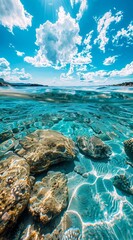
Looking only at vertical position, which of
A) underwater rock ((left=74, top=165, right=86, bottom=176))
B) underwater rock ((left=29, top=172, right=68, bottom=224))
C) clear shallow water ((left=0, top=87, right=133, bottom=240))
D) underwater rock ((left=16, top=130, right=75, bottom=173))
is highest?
underwater rock ((left=16, top=130, right=75, bottom=173))

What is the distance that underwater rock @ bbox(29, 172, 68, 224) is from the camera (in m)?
2.46

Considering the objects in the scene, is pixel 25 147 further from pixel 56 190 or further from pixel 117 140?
pixel 117 140

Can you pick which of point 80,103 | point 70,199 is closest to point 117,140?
point 70,199

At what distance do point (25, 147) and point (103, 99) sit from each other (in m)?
13.5

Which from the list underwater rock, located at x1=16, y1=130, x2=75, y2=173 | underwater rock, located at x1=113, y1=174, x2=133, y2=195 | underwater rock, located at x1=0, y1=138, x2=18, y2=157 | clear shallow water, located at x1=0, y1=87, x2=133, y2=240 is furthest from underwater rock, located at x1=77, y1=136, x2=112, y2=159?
underwater rock, located at x1=0, y1=138, x2=18, y2=157

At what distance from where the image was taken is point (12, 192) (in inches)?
94.7

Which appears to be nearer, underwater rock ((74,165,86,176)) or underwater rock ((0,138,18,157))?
underwater rock ((74,165,86,176))

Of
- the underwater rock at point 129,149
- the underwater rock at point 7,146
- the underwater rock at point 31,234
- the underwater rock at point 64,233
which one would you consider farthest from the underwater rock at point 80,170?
the underwater rock at point 7,146

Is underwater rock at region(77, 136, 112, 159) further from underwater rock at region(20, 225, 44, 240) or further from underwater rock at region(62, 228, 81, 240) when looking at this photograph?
underwater rock at region(20, 225, 44, 240)

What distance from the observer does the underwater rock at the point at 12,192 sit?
2.15 m

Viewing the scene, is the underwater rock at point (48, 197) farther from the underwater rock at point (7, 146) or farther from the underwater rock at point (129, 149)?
the underwater rock at point (129, 149)

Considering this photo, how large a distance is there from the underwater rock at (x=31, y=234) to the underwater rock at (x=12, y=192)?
0.35 metres

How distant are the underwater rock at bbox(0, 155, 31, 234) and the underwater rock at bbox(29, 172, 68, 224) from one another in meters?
0.29

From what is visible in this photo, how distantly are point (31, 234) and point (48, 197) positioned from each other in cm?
70
